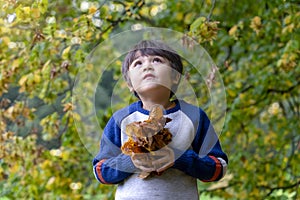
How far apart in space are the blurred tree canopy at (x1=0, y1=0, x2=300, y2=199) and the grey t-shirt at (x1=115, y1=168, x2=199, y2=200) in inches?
34.9

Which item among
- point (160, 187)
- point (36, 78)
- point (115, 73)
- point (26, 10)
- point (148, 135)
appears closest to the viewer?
point (148, 135)

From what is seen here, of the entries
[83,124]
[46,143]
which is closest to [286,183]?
[46,143]

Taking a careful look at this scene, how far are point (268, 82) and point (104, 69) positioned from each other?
2.17 metres

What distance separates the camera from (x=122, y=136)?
161cm

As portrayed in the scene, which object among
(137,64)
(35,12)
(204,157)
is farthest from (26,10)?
(204,157)

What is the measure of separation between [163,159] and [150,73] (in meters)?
0.23

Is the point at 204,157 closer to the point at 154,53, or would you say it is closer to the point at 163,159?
the point at 163,159

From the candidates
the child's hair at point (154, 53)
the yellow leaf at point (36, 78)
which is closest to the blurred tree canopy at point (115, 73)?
the yellow leaf at point (36, 78)

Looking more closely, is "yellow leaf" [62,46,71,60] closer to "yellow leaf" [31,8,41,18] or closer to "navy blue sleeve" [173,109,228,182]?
"yellow leaf" [31,8,41,18]

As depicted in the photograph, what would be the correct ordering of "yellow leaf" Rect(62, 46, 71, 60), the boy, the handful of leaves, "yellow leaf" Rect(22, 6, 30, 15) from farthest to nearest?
"yellow leaf" Rect(62, 46, 71, 60) < "yellow leaf" Rect(22, 6, 30, 15) < the boy < the handful of leaves

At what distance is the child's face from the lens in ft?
5.18

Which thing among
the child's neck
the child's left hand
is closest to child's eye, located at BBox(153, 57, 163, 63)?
the child's neck

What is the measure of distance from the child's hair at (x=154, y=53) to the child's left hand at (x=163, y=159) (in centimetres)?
20

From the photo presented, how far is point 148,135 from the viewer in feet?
Result: 4.77
